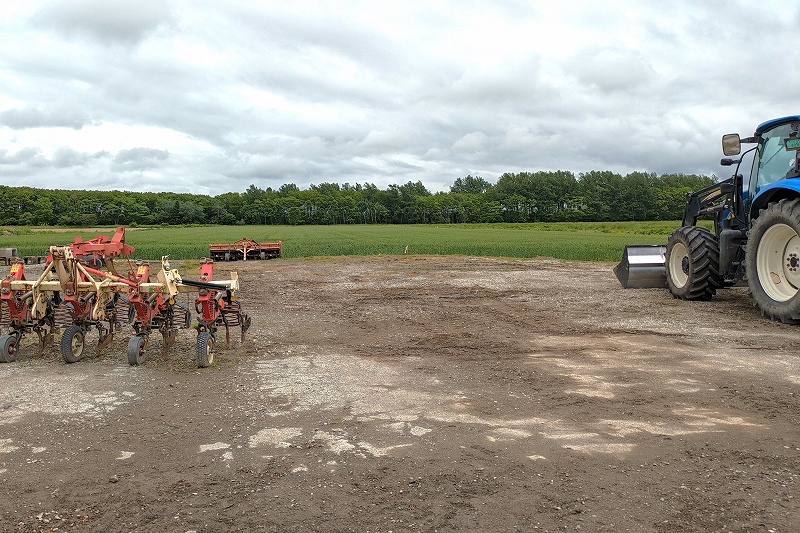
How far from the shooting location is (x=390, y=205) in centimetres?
11956

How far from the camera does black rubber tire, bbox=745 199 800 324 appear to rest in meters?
9.59

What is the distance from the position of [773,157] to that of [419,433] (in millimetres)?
9037

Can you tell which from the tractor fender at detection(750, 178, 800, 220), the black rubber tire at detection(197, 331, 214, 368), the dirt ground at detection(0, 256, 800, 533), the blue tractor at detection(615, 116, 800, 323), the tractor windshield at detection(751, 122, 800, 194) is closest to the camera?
the dirt ground at detection(0, 256, 800, 533)

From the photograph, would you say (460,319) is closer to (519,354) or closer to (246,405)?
(519,354)

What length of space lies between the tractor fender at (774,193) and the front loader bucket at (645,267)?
3.37 meters

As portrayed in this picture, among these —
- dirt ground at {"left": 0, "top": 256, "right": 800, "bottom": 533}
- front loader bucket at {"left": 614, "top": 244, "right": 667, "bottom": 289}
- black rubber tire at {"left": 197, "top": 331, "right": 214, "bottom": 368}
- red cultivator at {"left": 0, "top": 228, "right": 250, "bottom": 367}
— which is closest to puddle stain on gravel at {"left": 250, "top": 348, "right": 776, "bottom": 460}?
dirt ground at {"left": 0, "top": 256, "right": 800, "bottom": 533}

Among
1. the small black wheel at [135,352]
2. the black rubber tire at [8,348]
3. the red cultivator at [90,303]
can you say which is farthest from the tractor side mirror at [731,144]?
the black rubber tire at [8,348]

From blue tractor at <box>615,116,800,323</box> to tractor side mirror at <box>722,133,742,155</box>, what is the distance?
2 centimetres

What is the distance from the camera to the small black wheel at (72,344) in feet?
25.4

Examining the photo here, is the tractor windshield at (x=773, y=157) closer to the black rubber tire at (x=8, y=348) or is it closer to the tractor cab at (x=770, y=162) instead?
the tractor cab at (x=770, y=162)

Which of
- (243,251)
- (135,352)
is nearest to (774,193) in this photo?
(135,352)

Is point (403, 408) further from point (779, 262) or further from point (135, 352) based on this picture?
point (779, 262)

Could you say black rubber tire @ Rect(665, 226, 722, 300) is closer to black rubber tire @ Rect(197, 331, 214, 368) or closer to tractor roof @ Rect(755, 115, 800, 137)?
tractor roof @ Rect(755, 115, 800, 137)

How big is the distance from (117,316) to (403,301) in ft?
21.2
